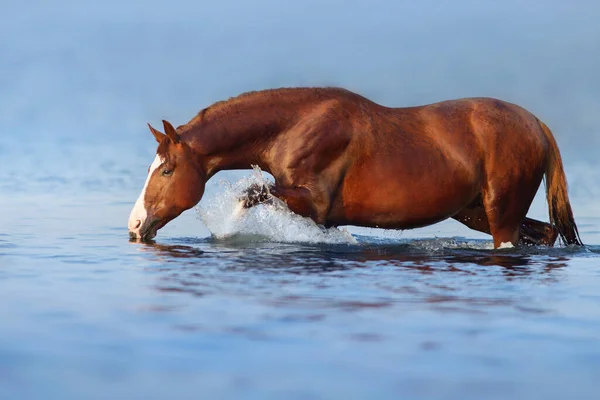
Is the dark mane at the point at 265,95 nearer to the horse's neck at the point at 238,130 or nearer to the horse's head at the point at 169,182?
the horse's neck at the point at 238,130

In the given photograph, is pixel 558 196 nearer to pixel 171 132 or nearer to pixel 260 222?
pixel 260 222

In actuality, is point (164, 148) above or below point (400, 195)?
above

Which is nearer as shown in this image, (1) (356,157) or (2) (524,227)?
(1) (356,157)

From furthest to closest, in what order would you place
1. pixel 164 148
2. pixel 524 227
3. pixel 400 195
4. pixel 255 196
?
pixel 524 227, pixel 400 195, pixel 164 148, pixel 255 196

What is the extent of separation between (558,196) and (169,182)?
3.89 m

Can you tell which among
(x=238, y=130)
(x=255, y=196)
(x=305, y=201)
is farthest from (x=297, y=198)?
(x=238, y=130)

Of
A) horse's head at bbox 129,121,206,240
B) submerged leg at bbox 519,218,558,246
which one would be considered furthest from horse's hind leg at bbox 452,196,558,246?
horse's head at bbox 129,121,206,240

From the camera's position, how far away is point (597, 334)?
4.18m

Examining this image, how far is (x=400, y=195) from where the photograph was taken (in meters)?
9.22

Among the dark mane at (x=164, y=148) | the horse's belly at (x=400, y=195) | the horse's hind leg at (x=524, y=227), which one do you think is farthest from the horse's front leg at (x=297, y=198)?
the horse's hind leg at (x=524, y=227)

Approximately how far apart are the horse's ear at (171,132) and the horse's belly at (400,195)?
156 cm

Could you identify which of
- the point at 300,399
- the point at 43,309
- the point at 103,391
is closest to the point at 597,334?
the point at 300,399

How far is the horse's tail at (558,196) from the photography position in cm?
994

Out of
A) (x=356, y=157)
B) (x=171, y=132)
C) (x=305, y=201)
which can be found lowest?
(x=305, y=201)
